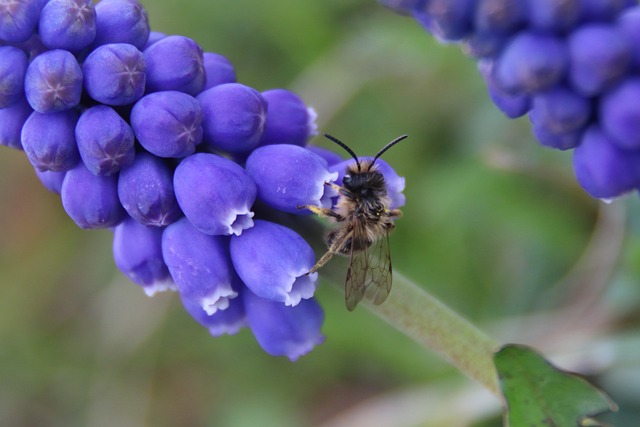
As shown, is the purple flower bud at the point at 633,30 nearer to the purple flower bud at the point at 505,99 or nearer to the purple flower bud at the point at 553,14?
the purple flower bud at the point at 553,14

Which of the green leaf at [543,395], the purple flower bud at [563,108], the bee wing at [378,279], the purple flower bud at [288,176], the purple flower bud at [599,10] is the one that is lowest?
the green leaf at [543,395]

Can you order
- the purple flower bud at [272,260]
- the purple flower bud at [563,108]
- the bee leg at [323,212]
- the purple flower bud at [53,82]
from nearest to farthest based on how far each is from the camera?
1. the purple flower bud at [563,108]
2. the purple flower bud at [53,82]
3. the purple flower bud at [272,260]
4. the bee leg at [323,212]

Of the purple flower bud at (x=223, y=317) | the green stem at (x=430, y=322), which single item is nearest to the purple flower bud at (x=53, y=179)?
the purple flower bud at (x=223, y=317)

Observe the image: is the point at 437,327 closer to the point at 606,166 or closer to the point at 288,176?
the point at 288,176

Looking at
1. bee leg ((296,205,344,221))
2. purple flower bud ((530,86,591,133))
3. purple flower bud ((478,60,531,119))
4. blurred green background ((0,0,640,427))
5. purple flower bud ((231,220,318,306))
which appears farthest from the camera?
blurred green background ((0,0,640,427))

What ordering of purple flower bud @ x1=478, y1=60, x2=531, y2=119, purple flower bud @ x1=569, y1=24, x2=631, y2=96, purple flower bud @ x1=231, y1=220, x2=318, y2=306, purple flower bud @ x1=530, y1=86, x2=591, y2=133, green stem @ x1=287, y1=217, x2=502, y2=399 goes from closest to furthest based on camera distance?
purple flower bud @ x1=569, y1=24, x2=631, y2=96
purple flower bud @ x1=530, y1=86, x2=591, y2=133
purple flower bud @ x1=478, y1=60, x2=531, y2=119
purple flower bud @ x1=231, y1=220, x2=318, y2=306
green stem @ x1=287, y1=217, x2=502, y2=399

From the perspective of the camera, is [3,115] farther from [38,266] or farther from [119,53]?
[38,266]

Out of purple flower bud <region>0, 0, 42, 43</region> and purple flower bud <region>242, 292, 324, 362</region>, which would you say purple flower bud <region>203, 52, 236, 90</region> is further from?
purple flower bud <region>242, 292, 324, 362</region>

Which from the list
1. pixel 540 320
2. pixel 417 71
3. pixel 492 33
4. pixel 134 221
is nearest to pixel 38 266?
pixel 417 71

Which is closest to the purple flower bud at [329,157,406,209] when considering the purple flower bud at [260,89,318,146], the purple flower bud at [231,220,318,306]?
the purple flower bud at [260,89,318,146]
